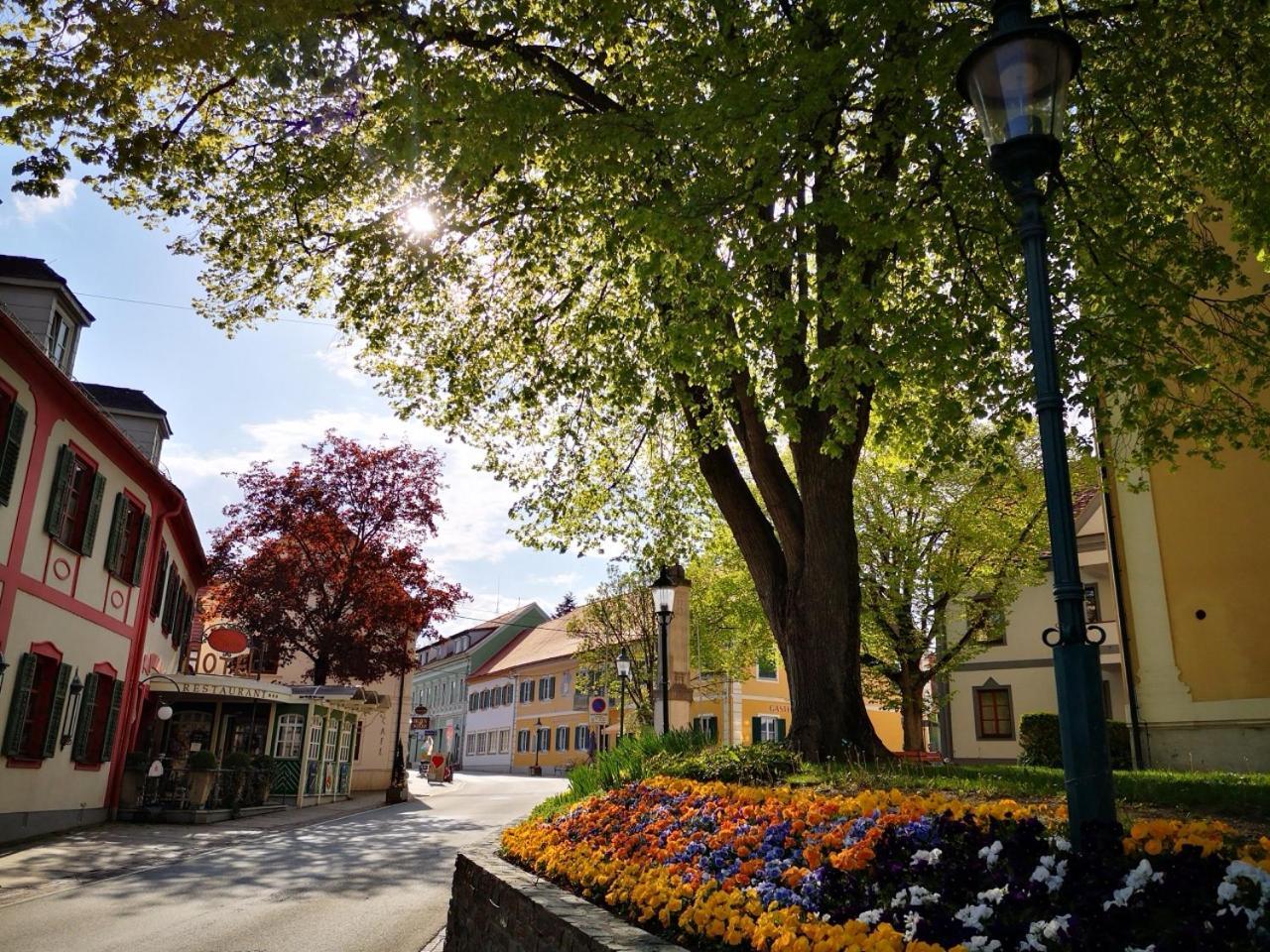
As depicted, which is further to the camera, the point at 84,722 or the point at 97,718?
the point at 97,718

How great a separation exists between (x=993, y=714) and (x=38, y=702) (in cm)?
2957

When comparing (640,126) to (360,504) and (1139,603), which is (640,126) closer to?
(1139,603)

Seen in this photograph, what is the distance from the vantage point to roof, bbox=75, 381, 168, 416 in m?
22.6

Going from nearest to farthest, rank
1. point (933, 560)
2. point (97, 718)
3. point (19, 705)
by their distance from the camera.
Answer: point (19, 705)
point (97, 718)
point (933, 560)

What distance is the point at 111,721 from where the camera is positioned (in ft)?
60.2

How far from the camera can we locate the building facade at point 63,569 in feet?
44.7

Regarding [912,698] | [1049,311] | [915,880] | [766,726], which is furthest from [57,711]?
[766,726]

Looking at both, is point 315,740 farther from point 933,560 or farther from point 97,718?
point 933,560

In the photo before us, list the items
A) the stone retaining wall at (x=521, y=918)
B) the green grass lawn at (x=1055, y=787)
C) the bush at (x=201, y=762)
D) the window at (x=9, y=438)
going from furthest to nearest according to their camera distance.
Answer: the bush at (x=201, y=762)
the window at (x=9, y=438)
the green grass lawn at (x=1055, y=787)
the stone retaining wall at (x=521, y=918)

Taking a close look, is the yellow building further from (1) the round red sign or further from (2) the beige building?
(1) the round red sign

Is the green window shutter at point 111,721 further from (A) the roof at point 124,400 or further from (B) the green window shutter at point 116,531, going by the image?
(A) the roof at point 124,400

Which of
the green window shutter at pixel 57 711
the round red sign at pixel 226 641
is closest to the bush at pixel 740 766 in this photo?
the green window shutter at pixel 57 711

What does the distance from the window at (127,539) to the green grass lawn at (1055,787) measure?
15105 mm

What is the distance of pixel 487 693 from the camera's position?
6869 centimetres
